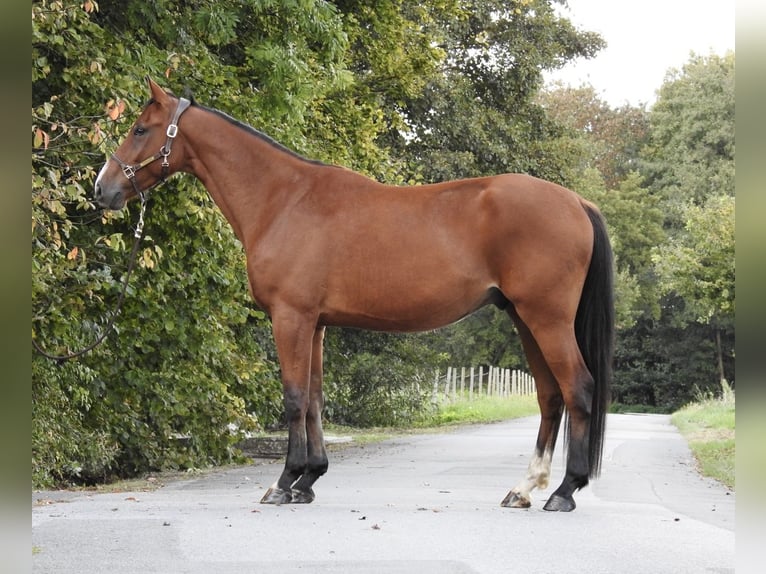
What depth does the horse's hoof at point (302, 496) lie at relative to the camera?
6938 millimetres

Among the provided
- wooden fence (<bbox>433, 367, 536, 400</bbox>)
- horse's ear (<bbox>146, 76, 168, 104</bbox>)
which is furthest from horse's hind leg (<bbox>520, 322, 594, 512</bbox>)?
wooden fence (<bbox>433, 367, 536, 400</bbox>)

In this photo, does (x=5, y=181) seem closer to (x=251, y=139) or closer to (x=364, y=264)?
(x=364, y=264)

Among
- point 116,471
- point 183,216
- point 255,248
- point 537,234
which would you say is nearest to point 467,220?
point 537,234

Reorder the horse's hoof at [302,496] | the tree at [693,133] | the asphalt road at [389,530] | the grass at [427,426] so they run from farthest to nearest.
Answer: the tree at [693,133] < the grass at [427,426] < the horse's hoof at [302,496] < the asphalt road at [389,530]

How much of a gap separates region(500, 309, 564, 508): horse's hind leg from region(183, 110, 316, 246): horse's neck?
188 cm

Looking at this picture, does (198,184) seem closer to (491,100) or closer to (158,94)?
(158,94)

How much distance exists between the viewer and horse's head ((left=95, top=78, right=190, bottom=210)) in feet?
23.7

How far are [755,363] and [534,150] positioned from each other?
24.3 meters

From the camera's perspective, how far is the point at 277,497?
6.86m

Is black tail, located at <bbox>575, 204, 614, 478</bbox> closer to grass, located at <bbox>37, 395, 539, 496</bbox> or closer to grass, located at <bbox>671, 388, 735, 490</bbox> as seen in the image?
grass, located at <bbox>671, 388, 735, 490</bbox>

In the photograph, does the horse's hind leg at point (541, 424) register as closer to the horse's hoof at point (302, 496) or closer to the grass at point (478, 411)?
the horse's hoof at point (302, 496)

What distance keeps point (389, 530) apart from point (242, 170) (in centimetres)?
297

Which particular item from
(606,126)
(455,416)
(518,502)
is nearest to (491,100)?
(455,416)

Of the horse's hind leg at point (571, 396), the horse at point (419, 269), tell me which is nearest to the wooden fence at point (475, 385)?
the horse at point (419, 269)
